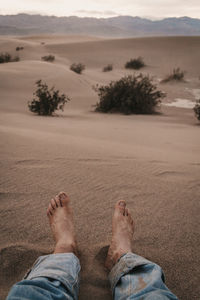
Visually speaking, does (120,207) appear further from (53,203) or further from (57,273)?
(57,273)

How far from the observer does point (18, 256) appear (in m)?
1.69

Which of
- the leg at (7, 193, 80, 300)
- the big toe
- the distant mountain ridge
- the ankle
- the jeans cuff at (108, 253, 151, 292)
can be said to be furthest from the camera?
the distant mountain ridge

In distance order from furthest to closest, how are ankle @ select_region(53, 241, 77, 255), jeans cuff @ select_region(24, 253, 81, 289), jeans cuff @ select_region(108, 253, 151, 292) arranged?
ankle @ select_region(53, 241, 77, 255), jeans cuff @ select_region(108, 253, 151, 292), jeans cuff @ select_region(24, 253, 81, 289)

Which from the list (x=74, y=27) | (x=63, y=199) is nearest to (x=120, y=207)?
(x=63, y=199)

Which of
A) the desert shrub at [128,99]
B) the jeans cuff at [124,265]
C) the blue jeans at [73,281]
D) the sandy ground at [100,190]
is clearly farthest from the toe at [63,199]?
the desert shrub at [128,99]

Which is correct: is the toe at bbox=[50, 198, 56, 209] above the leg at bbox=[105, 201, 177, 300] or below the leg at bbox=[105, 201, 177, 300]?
above

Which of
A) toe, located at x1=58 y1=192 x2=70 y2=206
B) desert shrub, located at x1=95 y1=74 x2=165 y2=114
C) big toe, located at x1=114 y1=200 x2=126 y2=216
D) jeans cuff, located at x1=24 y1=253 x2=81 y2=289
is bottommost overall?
jeans cuff, located at x1=24 y1=253 x2=81 y2=289

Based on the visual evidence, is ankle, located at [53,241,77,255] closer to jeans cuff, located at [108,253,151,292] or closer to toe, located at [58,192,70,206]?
jeans cuff, located at [108,253,151,292]

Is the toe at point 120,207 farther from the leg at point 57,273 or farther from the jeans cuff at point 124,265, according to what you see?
the jeans cuff at point 124,265

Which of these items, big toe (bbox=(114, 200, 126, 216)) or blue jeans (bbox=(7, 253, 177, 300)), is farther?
big toe (bbox=(114, 200, 126, 216))

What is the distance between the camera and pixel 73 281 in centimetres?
135

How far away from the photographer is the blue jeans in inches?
46.4

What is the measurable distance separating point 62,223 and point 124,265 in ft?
1.82

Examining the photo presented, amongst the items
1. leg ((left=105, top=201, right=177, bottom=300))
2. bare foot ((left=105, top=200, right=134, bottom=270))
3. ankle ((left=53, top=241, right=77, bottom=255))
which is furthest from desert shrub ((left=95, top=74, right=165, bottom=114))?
ankle ((left=53, top=241, right=77, bottom=255))
